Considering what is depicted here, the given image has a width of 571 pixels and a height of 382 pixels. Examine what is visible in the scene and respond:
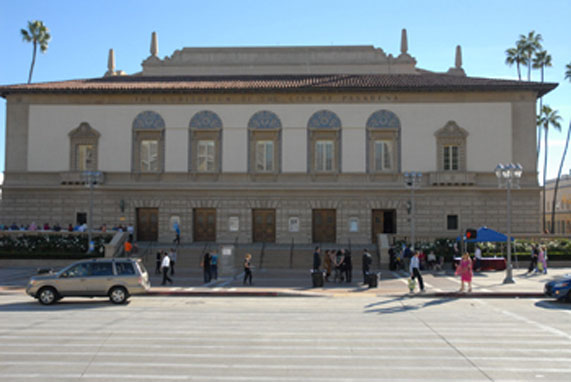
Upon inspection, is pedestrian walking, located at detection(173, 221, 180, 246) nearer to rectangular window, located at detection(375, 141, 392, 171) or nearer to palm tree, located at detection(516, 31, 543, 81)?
rectangular window, located at detection(375, 141, 392, 171)

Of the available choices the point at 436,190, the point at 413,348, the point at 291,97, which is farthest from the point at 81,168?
the point at 413,348

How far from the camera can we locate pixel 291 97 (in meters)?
39.6

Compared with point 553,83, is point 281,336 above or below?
below

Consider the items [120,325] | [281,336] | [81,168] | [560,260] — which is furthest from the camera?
[81,168]

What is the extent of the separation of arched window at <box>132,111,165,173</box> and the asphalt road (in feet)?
72.0

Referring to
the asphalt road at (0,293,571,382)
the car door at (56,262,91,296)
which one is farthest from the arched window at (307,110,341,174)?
the car door at (56,262,91,296)

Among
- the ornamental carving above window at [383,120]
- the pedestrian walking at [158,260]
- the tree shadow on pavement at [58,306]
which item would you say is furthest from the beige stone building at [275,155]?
the tree shadow on pavement at [58,306]

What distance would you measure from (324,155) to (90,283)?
23.4 meters

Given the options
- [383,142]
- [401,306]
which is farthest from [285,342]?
[383,142]

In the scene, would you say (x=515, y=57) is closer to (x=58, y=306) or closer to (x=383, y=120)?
(x=383, y=120)

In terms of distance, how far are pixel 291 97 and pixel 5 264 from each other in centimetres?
2160

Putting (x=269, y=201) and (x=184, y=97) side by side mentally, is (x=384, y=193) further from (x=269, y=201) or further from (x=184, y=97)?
(x=184, y=97)

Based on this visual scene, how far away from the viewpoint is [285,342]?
1233cm

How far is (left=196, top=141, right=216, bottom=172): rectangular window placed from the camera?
4009 cm
